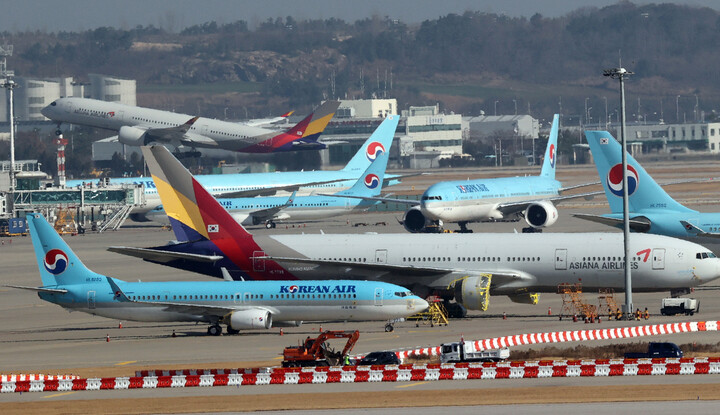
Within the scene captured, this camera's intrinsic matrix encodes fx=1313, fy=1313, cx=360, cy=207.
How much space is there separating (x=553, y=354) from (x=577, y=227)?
60824 millimetres

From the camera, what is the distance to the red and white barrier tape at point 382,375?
114 feet

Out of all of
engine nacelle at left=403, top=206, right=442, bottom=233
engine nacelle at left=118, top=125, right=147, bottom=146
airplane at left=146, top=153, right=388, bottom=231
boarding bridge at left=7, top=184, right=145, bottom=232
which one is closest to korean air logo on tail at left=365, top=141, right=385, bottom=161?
airplane at left=146, top=153, right=388, bottom=231

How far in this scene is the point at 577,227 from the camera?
99.8 metres

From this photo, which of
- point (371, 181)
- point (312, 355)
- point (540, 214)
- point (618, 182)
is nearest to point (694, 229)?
point (618, 182)

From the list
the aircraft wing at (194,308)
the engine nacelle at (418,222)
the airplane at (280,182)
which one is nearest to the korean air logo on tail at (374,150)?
the airplane at (280,182)

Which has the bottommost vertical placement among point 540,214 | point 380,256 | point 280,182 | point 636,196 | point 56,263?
point 380,256

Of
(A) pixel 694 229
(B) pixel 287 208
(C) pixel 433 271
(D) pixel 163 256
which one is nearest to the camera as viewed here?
(C) pixel 433 271

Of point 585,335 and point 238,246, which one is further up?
point 238,246

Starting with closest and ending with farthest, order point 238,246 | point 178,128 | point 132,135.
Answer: point 238,246
point 132,135
point 178,128

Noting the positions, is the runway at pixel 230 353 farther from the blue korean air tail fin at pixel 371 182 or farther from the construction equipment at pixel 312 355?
the blue korean air tail fin at pixel 371 182

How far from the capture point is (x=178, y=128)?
135 m

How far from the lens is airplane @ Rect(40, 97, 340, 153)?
136125 millimetres

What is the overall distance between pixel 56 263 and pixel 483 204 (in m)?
48.5

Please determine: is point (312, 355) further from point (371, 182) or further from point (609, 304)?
point (371, 182)
